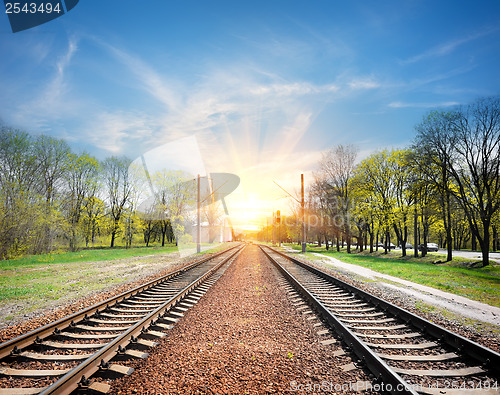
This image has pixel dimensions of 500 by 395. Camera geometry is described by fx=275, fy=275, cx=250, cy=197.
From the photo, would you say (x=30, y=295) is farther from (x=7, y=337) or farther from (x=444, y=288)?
(x=444, y=288)

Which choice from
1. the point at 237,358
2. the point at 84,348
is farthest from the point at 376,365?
the point at 84,348

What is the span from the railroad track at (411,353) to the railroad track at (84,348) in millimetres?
3617

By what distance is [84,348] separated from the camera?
492 centimetres

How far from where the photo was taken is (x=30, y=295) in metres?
9.92

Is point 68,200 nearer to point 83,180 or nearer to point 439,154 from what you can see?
point 83,180

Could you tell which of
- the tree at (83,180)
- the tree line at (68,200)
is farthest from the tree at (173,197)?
the tree at (83,180)

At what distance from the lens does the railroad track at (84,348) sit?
3688 mm

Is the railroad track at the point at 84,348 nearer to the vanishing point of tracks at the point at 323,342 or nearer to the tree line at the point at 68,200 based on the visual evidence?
the vanishing point of tracks at the point at 323,342

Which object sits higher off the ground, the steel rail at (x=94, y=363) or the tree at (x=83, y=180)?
the tree at (x=83, y=180)

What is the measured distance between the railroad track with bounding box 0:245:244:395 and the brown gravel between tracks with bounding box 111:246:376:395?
12.8 inches

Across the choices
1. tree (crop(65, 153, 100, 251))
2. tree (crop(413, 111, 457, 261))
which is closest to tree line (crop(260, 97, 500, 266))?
tree (crop(413, 111, 457, 261))

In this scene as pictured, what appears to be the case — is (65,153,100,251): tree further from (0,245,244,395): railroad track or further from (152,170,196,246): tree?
(0,245,244,395): railroad track

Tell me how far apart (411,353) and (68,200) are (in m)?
34.8

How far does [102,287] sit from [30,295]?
2292 mm
